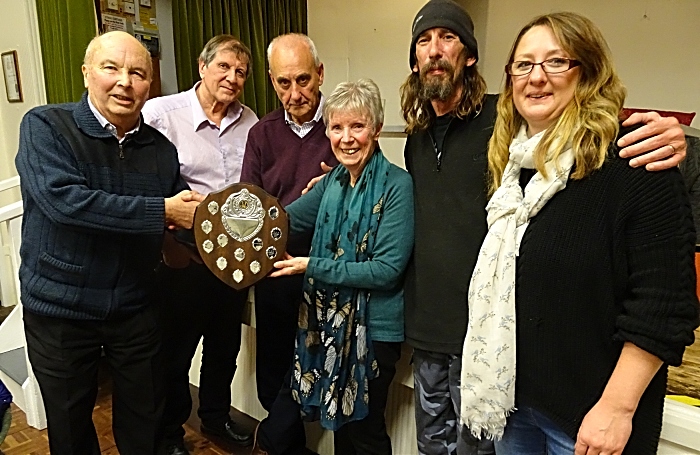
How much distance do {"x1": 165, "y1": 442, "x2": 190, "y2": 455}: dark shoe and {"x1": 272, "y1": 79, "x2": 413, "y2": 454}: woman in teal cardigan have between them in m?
0.67

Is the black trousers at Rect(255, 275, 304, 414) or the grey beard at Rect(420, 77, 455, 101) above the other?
the grey beard at Rect(420, 77, 455, 101)

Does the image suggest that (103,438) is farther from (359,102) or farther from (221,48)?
(359,102)

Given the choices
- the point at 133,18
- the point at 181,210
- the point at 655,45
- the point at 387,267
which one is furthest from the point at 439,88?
the point at 133,18

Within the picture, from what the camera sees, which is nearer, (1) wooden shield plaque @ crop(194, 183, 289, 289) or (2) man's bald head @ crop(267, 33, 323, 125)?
(1) wooden shield plaque @ crop(194, 183, 289, 289)

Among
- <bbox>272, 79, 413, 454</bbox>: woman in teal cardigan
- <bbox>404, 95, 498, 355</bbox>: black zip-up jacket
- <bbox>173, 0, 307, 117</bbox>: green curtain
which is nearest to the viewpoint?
<bbox>404, 95, 498, 355</bbox>: black zip-up jacket

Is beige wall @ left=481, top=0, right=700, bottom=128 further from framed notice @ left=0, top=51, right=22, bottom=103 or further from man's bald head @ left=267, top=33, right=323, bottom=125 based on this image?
framed notice @ left=0, top=51, right=22, bottom=103

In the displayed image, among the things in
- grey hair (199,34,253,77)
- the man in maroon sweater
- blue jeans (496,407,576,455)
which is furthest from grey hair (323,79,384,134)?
blue jeans (496,407,576,455)

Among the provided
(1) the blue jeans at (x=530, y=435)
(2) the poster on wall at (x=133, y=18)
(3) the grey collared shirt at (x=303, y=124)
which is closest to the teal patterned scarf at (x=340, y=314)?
(3) the grey collared shirt at (x=303, y=124)

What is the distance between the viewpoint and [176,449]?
188 cm

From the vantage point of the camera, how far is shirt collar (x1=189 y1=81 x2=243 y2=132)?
5.72 feet

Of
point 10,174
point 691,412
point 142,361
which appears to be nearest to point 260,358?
point 142,361

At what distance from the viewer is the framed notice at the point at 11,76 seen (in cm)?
307

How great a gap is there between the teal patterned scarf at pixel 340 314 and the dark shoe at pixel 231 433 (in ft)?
2.19

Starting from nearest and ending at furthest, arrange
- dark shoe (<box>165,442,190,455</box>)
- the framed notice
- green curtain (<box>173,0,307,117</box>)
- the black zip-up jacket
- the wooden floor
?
the black zip-up jacket, dark shoe (<box>165,442,190,455</box>), the wooden floor, the framed notice, green curtain (<box>173,0,307,117</box>)
